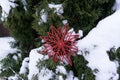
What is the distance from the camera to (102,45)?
256 cm

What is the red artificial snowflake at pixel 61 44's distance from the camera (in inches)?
95.6

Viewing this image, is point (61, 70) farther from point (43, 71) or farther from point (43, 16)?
point (43, 16)

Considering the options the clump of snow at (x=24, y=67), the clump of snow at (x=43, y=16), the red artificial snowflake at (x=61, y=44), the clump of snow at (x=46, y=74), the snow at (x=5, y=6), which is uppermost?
the snow at (x=5, y=6)

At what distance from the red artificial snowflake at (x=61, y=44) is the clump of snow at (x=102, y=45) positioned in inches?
5.0

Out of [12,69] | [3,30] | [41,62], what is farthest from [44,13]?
[3,30]

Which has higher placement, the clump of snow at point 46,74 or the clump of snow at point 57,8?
the clump of snow at point 57,8

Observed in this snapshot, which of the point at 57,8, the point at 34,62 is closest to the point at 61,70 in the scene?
the point at 34,62

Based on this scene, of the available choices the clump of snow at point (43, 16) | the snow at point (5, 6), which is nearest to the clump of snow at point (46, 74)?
the clump of snow at point (43, 16)

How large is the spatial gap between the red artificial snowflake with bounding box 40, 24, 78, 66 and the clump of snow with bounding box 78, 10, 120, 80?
0.13 m

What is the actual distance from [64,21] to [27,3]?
0.46 metres

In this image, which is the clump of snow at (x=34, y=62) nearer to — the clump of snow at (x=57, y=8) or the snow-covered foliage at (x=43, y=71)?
the snow-covered foliage at (x=43, y=71)

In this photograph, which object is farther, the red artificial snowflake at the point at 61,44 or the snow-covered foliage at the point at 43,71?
the snow-covered foliage at the point at 43,71

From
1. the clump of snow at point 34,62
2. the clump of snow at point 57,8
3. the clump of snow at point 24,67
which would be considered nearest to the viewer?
the clump of snow at point 57,8

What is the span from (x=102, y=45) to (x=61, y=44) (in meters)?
0.41
